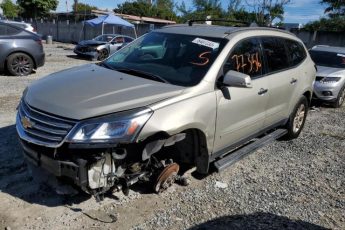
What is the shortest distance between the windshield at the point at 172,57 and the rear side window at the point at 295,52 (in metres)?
1.89

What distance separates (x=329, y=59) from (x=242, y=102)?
7229 mm

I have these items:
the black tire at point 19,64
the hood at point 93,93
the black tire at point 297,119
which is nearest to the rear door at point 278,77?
the black tire at point 297,119

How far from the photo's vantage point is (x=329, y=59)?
35.3ft

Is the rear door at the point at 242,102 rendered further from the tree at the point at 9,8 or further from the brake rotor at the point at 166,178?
the tree at the point at 9,8

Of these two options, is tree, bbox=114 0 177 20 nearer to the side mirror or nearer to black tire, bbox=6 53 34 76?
black tire, bbox=6 53 34 76

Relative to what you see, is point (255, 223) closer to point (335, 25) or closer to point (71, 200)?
point (71, 200)

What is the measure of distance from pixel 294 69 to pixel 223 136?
7.16ft

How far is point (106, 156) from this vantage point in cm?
349

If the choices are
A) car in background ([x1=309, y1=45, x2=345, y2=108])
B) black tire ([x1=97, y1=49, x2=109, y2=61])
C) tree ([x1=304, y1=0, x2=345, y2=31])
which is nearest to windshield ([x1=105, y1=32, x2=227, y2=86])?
car in background ([x1=309, y1=45, x2=345, y2=108])

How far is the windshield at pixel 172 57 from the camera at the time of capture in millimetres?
4246

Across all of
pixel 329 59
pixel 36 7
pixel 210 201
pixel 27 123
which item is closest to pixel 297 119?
pixel 210 201

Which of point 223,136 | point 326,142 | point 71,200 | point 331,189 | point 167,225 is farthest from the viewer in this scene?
point 326,142

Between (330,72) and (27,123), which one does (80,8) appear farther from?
(27,123)

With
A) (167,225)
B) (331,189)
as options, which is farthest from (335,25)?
(167,225)
